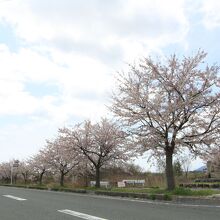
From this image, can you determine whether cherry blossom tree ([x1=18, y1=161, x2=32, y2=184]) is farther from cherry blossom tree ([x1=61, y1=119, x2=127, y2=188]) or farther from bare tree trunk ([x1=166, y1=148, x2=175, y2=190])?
bare tree trunk ([x1=166, y1=148, x2=175, y2=190])

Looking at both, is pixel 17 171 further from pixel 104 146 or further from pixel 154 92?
pixel 154 92

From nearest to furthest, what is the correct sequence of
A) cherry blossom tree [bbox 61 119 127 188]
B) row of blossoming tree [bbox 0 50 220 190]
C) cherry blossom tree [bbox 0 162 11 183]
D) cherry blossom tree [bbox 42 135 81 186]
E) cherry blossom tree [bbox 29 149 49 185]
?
row of blossoming tree [bbox 0 50 220 190], cherry blossom tree [bbox 61 119 127 188], cherry blossom tree [bbox 42 135 81 186], cherry blossom tree [bbox 29 149 49 185], cherry blossom tree [bbox 0 162 11 183]

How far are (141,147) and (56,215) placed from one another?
33.5ft

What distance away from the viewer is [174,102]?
800 inches

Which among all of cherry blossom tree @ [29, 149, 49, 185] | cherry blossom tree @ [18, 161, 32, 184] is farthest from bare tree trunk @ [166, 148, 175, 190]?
cherry blossom tree @ [18, 161, 32, 184]

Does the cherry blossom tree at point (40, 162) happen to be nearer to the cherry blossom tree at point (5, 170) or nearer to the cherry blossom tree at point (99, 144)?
the cherry blossom tree at point (99, 144)

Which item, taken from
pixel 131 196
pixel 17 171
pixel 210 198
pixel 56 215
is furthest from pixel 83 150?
pixel 17 171

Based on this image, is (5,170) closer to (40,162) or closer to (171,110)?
(40,162)

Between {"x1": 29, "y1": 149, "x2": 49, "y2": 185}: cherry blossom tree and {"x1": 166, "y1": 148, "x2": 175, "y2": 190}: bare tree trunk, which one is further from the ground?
{"x1": 29, "y1": 149, "x2": 49, "y2": 185}: cherry blossom tree

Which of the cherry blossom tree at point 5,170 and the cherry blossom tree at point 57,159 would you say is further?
the cherry blossom tree at point 5,170

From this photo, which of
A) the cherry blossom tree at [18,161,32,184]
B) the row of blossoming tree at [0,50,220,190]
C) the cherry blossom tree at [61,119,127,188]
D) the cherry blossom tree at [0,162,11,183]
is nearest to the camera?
the row of blossoming tree at [0,50,220,190]

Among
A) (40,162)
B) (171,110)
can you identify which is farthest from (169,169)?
(40,162)

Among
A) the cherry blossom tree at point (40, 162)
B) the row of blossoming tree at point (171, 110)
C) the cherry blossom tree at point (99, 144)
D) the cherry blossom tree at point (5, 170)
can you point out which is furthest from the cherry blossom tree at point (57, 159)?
the cherry blossom tree at point (5, 170)

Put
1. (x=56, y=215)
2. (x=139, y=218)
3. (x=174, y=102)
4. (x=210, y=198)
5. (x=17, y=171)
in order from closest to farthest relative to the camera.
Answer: (x=139, y=218), (x=56, y=215), (x=210, y=198), (x=174, y=102), (x=17, y=171)
